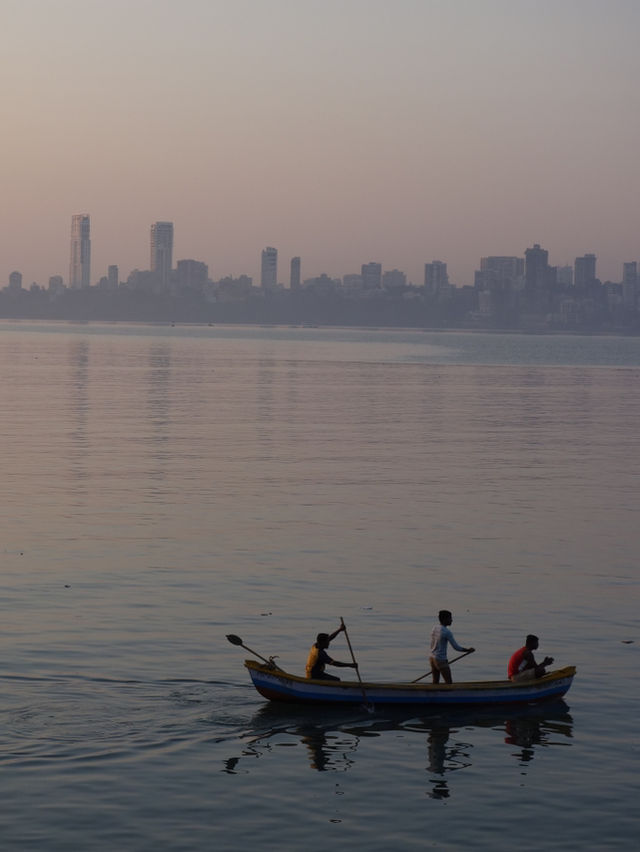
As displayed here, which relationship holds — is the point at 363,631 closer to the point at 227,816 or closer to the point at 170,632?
the point at 170,632

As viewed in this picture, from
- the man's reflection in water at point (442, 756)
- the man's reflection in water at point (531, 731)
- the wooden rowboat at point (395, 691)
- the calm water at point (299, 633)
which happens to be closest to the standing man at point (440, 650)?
the wooden rowboat at point (395, 691)

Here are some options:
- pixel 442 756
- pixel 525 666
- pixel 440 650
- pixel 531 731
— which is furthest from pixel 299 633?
pixel 442 756

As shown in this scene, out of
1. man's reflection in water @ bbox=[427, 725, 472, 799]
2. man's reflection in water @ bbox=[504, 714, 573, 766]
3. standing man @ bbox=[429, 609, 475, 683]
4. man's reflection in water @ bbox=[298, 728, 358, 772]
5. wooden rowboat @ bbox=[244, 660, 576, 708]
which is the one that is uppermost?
standing man @ bbox=[429, 609, 475, 683]

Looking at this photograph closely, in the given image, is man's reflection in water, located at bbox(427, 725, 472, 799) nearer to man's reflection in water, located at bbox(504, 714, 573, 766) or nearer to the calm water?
the calm water

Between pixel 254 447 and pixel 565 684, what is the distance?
50.2 metres

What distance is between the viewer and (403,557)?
143ft

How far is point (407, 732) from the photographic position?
1058 inches

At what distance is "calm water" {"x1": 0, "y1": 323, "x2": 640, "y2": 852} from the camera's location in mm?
22594

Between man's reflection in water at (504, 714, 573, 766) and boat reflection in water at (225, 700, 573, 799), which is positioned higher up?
boat reflection in water at (225, 700, 573, 799)

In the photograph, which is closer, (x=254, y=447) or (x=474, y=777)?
(x=474, y=777)

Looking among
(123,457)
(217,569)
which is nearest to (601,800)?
(217,569)

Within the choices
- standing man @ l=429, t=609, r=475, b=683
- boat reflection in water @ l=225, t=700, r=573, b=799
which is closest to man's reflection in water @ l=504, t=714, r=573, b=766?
boat reflection in water @ l=225, t=700, r=573, b=799

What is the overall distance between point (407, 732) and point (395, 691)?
3.01 ft

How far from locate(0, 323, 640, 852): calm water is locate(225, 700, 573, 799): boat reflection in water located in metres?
0.06
